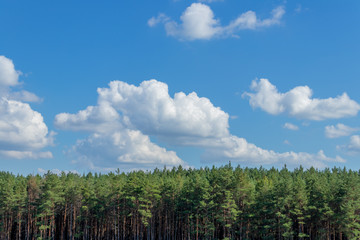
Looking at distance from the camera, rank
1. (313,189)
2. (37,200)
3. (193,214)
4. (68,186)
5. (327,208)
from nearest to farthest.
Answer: (327,208) → (313,189) → (193,214) → (37,200) → (68,186)

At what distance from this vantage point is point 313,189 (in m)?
75.1

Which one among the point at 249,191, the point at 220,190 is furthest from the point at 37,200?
the point at 249,191

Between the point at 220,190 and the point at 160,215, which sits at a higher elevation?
the point at 220,190

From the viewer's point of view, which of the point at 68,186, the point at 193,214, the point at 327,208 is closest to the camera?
the point at 327,208

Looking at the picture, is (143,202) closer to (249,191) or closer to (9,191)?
(249,191)

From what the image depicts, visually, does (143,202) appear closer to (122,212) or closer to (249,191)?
(122,212)

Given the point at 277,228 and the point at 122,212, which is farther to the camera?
the point at 122,212

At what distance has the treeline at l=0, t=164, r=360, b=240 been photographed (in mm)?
71000

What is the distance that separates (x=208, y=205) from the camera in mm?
78625

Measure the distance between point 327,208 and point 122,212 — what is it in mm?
46937

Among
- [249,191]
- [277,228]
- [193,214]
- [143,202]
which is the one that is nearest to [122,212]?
[143,202]

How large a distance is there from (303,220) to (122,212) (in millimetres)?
42379

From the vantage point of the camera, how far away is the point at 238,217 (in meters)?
79.1

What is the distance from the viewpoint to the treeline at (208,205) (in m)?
71.0
